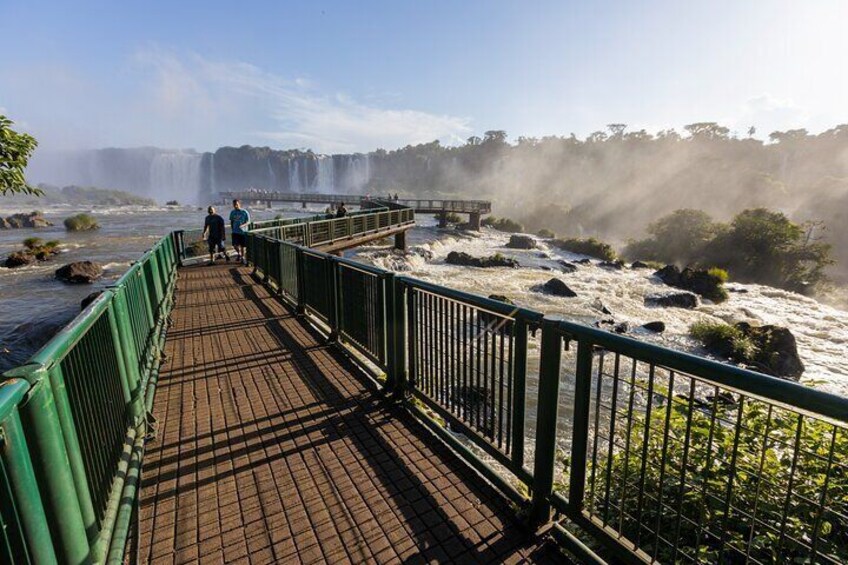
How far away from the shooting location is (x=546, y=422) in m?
2.90

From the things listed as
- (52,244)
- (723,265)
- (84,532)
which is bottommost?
(723,265)

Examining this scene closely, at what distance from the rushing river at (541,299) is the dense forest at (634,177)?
1979 centimetres

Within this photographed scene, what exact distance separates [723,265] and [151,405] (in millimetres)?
37814

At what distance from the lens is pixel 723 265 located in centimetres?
3225

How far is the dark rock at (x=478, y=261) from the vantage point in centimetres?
2683

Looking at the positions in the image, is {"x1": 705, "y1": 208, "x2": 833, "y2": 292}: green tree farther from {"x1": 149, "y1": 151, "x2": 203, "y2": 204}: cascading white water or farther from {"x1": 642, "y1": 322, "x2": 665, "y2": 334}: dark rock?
{"x1": 149, "y1": 151, "x2": 203, "y2": 204}: cascading white water

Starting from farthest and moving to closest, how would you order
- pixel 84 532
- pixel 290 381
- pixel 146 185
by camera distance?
pixel 146 185 → pixel 290 381 → pixel 84 532

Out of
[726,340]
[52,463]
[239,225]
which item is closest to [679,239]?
[726,340]

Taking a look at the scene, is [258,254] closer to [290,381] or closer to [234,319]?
[234,319]

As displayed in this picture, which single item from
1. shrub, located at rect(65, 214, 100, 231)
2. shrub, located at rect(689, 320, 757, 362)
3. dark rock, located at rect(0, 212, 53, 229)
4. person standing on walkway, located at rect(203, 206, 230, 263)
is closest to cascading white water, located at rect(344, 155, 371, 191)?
dark rock, located at rect(0, 212, 53, 229)

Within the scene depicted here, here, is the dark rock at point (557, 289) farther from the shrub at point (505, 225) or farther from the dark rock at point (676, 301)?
the shrub at point (505, 225)

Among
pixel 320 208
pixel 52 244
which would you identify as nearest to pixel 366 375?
pixel 52 244

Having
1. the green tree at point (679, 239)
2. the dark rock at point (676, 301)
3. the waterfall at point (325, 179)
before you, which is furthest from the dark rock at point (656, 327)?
the waterfall at point (325, 179)

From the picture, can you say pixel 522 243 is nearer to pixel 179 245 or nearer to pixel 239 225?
pixel 239 225
